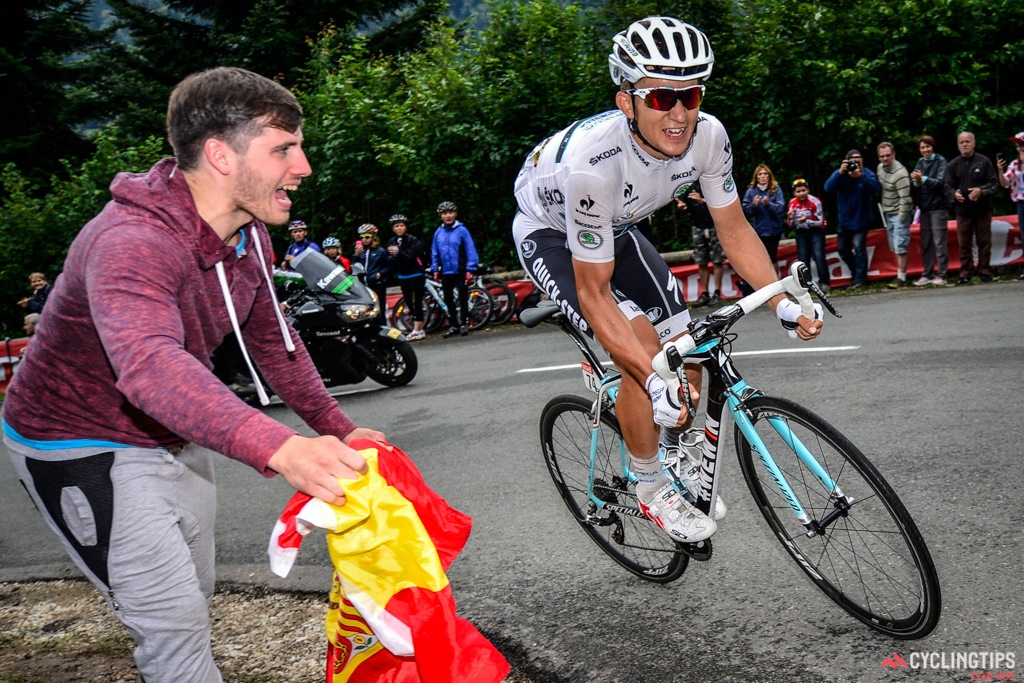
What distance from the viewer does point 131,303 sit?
212 centimetres

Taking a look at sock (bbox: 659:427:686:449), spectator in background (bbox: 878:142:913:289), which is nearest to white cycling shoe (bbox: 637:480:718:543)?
sock (bbox: 659:427:686:449)

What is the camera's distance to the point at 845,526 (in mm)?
3553

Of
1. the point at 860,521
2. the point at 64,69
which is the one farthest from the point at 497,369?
the point at 64,69

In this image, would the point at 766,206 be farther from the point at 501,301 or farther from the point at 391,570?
the point at 391,570

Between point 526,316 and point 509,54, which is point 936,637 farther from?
point 509,54

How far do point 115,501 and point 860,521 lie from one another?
8.07 feet

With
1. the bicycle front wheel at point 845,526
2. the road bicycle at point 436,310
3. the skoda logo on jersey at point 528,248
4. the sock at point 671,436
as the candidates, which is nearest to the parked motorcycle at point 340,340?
the road bicycle at point 436,310

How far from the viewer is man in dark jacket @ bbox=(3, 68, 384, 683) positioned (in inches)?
88.5

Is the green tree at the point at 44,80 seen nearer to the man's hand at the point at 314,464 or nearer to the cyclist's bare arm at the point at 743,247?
the cyclist's bare arm at the point at 743,247

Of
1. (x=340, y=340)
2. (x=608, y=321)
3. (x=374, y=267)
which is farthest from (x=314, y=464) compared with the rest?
(x=374, y=267)

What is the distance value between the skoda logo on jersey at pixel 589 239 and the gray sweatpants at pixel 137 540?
1862 millimetres

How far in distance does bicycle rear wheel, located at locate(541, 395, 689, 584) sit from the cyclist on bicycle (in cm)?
30

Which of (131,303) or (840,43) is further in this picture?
(840,43)

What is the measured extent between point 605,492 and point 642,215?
52.4 inches
